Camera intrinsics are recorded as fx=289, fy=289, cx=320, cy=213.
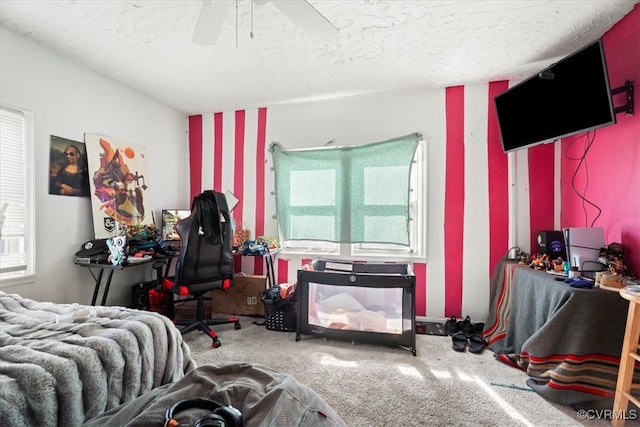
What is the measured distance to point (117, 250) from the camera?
8.25 feet

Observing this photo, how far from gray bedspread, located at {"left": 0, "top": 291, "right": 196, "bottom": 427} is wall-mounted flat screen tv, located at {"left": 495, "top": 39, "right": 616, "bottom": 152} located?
2853 millimetres

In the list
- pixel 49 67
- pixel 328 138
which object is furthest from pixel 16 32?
pixel 328 138

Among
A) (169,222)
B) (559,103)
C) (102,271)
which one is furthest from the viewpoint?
(169,222)

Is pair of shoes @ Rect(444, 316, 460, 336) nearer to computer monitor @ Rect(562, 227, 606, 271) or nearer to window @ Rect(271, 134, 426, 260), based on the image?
window @ Rect(271, 134, 426, 260)

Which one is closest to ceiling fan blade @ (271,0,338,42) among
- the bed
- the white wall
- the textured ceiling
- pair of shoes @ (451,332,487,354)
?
the textured ceiling

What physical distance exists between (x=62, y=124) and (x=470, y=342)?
4.05 metres

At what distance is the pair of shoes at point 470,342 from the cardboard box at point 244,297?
194cm

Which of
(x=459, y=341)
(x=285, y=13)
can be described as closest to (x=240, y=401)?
(x=285, y=13)

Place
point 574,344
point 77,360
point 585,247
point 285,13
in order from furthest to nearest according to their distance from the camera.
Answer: point 585,247 → point 574,344 → point 285,13 → point 77,360

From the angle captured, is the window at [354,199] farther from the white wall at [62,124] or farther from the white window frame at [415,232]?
the white wall at [62,124]

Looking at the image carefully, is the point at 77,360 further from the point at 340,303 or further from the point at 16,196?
the point at 16,196

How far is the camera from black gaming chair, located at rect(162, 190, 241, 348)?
242 cm

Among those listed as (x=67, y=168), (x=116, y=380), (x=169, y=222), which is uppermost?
(x=67, y=168)

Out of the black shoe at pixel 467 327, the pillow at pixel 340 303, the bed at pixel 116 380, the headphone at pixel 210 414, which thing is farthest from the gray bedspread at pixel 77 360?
the black shoe at pixel 467 327
